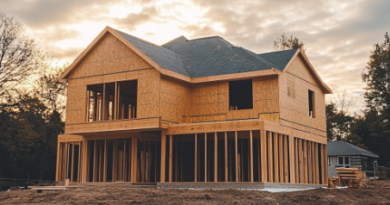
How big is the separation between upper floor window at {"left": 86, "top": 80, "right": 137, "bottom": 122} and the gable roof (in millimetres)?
2044

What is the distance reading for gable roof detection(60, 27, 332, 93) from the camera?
23.6 metres

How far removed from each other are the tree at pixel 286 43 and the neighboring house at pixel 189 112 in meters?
21.7

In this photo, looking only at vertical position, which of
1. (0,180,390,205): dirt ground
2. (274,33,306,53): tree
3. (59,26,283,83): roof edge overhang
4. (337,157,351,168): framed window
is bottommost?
(0,180,390,205): dirt ground

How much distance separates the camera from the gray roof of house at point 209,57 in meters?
24.3

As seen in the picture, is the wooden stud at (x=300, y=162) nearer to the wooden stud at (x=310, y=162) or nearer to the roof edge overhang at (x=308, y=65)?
the wooden stud at (x=310, y=162)

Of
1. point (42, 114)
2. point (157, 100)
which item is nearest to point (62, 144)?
point (157, 100)

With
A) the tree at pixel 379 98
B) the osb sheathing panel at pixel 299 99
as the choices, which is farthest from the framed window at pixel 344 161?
the osb sheathing panel at pixel 299 99

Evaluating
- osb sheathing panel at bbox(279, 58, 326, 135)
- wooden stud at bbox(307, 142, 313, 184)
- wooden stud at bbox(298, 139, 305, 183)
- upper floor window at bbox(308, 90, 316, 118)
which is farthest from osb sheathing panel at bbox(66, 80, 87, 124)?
upper floor window at bbox(308, 90, 316, 118)

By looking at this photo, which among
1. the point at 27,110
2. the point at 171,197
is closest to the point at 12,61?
the point at 27,110

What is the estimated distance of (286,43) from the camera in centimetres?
4966

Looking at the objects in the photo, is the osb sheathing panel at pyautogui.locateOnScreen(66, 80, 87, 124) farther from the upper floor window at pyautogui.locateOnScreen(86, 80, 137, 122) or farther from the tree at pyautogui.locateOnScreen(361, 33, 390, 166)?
the tree at pyautogui.locateOnScreen(361, 33, 390, 166)

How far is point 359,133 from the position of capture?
2224 inches

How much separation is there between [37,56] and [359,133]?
1535 inches

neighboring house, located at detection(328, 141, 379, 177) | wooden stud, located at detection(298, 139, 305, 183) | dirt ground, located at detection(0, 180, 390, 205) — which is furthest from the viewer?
neighboring house, located at detection(328, 141, 379, 177)
